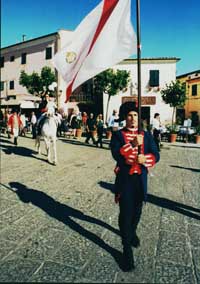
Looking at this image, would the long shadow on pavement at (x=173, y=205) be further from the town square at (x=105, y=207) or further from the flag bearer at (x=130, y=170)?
the flag bearer at (x=130, y=170)

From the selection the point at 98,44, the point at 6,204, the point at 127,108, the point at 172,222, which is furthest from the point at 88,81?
the point at 127,108

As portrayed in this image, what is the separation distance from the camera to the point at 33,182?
7418 mm

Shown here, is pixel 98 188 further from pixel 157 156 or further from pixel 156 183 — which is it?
pixel 157 156

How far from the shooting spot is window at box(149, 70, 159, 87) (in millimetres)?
33875

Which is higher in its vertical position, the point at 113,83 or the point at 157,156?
the point at 113,83

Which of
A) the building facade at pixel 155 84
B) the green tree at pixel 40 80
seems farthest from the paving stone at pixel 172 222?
the green tree at pixel 40 80

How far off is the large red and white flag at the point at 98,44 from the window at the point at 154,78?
30412mm

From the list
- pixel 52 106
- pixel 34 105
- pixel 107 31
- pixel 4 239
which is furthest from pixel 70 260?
pixel 34 105

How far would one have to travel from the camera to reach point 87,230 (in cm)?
450

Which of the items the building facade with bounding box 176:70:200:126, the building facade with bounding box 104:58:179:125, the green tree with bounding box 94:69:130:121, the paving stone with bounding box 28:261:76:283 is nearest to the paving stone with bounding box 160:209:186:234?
the paving stone with bounding box 28:261:76:283

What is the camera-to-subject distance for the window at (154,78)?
33875mm

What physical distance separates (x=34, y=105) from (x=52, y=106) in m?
15.4

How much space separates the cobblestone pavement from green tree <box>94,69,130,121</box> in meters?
24.9

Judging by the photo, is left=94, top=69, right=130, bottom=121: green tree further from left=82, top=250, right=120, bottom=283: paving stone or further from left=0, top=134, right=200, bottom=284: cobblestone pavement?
left=82, top=250, right=120, bottom=283: paving stone
